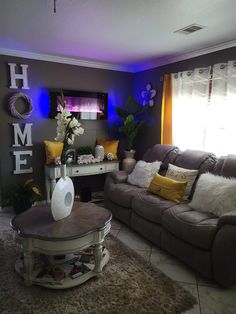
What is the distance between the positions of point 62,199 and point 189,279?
134cm

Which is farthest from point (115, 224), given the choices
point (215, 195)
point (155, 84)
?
point (155, 84)

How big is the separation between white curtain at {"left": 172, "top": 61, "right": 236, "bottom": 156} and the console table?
1.15 meters

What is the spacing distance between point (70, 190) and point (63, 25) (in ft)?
5.59

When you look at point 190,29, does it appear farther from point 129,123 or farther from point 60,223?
point 60,223

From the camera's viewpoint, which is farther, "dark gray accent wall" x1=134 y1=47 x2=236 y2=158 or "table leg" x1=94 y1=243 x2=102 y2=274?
"dark gray accent wall" x1=134 y1=47 x2=236 y2=158

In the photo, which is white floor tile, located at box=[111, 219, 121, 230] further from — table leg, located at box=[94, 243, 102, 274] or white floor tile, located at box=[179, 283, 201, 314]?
white floor tile, located at box=[179, 283, 201, 314]

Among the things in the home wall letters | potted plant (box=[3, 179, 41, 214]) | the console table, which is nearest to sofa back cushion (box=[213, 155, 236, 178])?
the console table

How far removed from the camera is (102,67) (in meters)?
4.34

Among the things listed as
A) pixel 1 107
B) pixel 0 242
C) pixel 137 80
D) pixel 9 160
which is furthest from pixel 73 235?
pixel 137 80

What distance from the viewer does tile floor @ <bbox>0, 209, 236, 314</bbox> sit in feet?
6.06

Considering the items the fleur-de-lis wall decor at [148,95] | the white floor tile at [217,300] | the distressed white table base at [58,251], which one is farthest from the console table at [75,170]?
the white floor tile at [217,300]

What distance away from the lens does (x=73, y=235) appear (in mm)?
1903

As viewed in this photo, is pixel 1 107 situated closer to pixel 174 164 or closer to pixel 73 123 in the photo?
pixel 73 123

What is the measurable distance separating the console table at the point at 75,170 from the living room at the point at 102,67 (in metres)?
0.31
